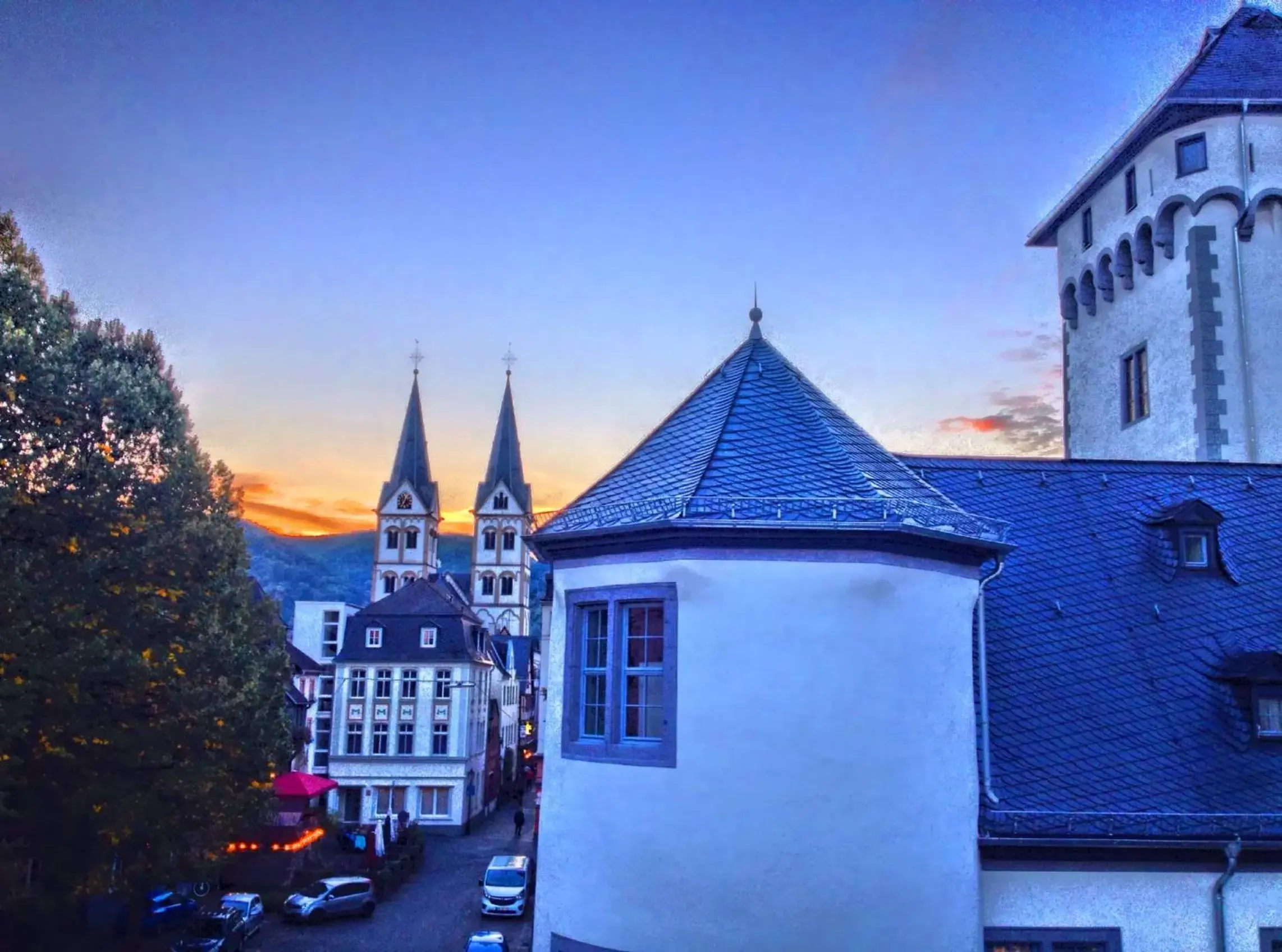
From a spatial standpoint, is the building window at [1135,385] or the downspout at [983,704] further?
the building window at [1135,385]

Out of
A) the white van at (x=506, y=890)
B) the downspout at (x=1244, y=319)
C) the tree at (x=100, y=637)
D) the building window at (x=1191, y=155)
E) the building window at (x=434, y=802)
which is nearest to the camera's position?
the tree at (x=100, y=637)

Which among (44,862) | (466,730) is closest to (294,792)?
(466,730)

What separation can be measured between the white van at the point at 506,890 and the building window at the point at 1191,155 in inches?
1113

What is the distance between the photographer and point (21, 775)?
2016cm

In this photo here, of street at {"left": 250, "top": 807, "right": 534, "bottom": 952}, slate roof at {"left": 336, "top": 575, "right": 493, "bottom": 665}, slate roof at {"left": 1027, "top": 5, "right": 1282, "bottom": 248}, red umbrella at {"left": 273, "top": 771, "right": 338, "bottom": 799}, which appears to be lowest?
street at {"left": 250, "top": 807, "right": 534, "bottom": 952}

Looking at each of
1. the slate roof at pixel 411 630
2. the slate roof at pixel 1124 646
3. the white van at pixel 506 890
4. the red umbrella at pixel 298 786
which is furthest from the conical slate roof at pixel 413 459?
the slate roof at pixel 1124 646

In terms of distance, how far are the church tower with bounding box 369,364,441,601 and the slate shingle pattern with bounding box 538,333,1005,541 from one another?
11165 cm

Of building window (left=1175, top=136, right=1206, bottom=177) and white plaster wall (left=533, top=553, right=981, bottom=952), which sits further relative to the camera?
building window (left=1175, top=136, right=1206, bottom=177)

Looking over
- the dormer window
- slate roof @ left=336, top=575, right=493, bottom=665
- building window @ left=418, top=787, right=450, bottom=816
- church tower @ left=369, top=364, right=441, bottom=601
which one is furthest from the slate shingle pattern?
church tower @ left=369, top=364, right=441, bottom=601

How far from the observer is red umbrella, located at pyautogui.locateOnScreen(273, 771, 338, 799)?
43.0 m

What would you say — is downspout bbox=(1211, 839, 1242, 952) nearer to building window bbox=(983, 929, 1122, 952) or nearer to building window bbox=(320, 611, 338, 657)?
building window bbox=(983, 929, 1122, 952)

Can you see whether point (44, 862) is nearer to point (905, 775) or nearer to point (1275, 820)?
point (905, 775)

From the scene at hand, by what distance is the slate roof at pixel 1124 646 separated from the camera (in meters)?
12.7

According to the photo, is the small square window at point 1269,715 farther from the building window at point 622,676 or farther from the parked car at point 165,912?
the parked car at point 165,912
